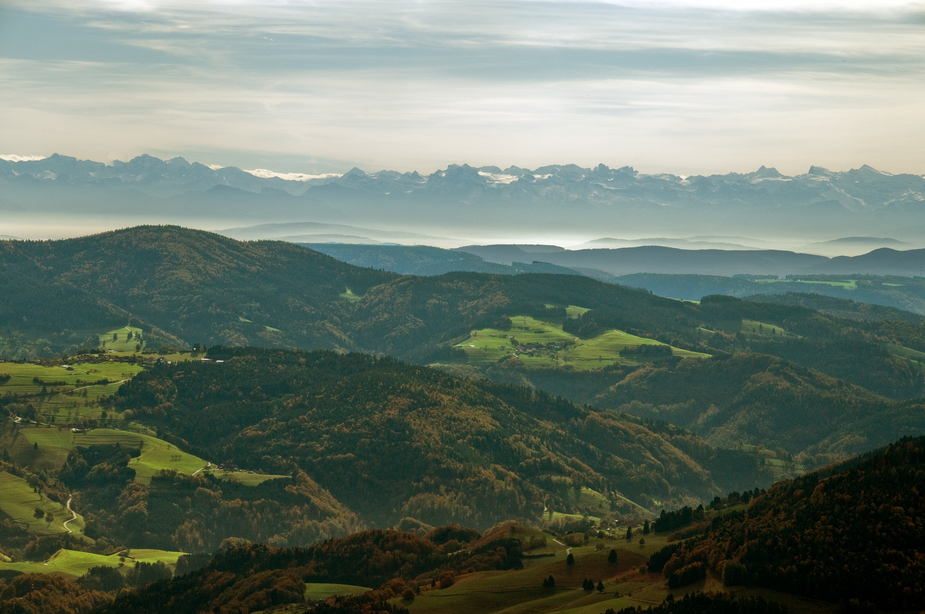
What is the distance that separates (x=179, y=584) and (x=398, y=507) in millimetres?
70407

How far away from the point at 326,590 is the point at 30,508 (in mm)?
70624

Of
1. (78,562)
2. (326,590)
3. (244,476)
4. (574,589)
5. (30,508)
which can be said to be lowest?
(78,562)

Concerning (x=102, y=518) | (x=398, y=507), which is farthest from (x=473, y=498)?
(x=102, y=518)

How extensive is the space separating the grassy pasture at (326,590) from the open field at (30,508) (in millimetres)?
59803

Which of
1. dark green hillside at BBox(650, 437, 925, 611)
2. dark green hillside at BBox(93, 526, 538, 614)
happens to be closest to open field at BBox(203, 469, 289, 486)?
dark green hillside at BBox(93, 526, 538, 614)

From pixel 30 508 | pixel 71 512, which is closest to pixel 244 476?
Answer: pixel 71 512

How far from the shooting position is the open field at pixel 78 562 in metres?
124

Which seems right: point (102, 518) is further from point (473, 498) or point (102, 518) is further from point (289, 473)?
point (473, 498)

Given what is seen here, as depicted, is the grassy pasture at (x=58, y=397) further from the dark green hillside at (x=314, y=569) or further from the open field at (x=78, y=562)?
the dark green hillside at (x=314, y=569)

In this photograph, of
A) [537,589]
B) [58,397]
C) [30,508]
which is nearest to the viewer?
[537,589]

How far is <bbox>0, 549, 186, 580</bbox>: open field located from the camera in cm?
12412

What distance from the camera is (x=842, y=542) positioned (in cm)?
6800

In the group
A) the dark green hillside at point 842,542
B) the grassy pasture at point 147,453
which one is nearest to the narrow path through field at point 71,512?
the grassy pasture at point 147,453

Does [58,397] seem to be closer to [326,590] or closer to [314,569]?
[314,569]
